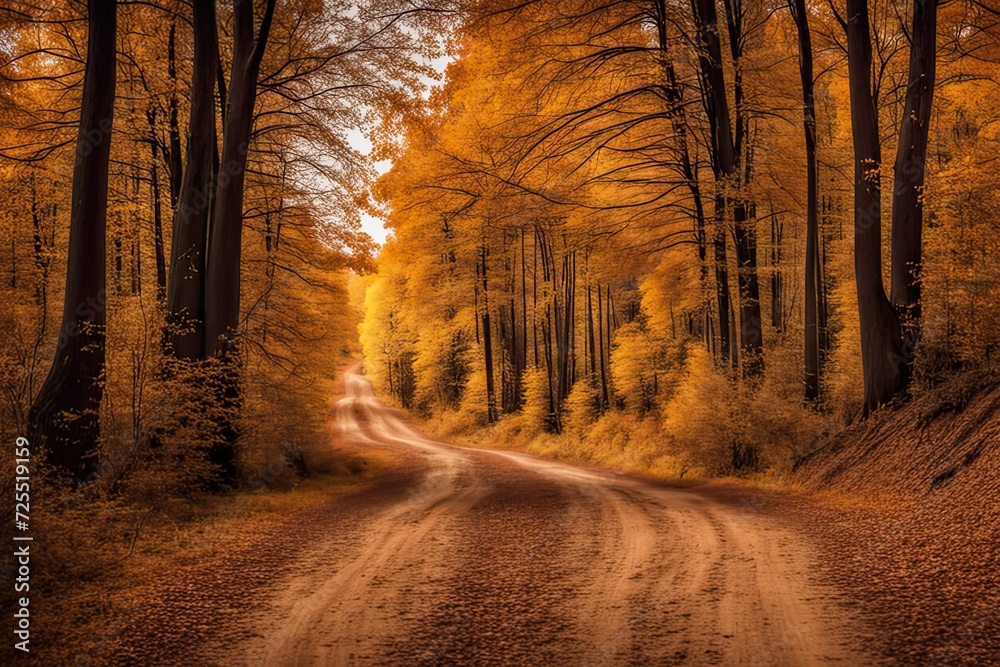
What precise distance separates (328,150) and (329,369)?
26.9 ft

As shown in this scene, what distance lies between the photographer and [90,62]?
7.94m

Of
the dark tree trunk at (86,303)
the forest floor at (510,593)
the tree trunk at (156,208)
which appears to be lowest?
the forest floor at (510,593)

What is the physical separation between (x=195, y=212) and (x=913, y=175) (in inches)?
483

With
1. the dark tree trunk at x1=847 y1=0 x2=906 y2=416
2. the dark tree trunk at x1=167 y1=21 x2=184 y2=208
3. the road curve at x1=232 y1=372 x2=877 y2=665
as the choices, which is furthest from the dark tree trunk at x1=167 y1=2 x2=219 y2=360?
the dark tree trunk at x1=847 y1=0 x2=906 y2=416

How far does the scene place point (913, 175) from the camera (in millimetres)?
10109

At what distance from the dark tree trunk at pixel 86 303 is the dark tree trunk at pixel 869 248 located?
1143cm

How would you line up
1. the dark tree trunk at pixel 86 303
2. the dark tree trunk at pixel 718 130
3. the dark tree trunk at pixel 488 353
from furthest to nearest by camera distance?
the dark tree trunk at pixel 488 353 → the dark tree trunk at pixel 718 130 → the dark tree trunk at pixel 86 303

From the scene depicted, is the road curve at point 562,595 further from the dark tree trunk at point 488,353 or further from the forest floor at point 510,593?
the dark tree trunk at point 488,353

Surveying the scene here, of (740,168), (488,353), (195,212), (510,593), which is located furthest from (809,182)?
(488,353)

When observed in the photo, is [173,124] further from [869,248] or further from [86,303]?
[869,248]

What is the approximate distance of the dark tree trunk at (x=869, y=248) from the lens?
1016 cm

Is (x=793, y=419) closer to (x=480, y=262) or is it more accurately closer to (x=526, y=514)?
(x=526, y=514)

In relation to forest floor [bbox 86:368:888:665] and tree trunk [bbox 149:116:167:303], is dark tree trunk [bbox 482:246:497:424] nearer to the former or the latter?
tree trunk [bbox 149:116:167:303]

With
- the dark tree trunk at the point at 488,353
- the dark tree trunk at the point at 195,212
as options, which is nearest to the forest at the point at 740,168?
the dark tree trunk at the point at 195,212
